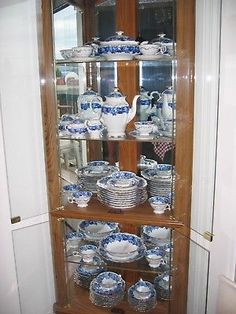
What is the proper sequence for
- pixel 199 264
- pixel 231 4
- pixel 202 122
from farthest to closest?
pixel 199 264
pixel 202 122
pixel 231 4

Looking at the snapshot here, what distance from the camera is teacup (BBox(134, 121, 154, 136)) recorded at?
1.48 metres

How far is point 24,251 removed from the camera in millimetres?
1633

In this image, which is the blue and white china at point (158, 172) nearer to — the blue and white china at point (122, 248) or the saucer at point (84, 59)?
the blue and white china at point (122, 248)

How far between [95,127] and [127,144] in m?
0.20

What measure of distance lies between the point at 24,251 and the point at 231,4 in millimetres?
1480

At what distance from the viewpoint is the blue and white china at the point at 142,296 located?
166 centimetres

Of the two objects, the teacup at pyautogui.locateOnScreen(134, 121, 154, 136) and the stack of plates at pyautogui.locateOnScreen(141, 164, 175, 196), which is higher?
the teacup at pyautogui.locateOnScreen(134, 121, 154, 136)

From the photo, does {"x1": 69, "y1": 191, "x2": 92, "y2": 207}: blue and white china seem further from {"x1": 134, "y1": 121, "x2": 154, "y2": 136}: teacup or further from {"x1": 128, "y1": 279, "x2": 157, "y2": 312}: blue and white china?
{"x1": 128, "y1": 279, "x2": 157, "y2": 312}: blue and white china

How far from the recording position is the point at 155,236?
1.70 m

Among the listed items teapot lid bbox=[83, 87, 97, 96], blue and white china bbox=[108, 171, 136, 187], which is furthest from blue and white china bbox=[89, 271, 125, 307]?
teapot lid bbox=[83, 87, 97, 96]

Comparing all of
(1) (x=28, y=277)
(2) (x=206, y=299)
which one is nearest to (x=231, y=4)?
(2) (x=206, y=299)

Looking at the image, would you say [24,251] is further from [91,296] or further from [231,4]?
[231,4]

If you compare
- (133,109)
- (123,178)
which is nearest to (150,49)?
(133,109)

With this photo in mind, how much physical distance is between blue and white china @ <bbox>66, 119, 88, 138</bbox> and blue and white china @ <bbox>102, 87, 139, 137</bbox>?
11 centimetres
